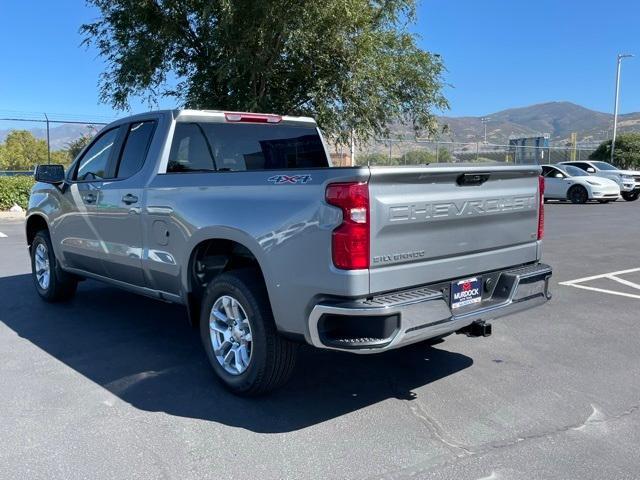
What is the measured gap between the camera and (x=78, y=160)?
6.23 m

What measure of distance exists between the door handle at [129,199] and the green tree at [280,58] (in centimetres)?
792

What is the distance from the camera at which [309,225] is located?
3562mm

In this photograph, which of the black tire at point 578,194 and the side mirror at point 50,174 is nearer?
the side mirror at point 50,174

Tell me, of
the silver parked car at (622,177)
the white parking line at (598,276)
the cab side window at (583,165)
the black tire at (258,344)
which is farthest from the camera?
the cab side window at (583,165)

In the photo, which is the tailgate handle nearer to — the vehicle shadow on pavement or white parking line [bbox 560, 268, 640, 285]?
the vehicle shadow on pavement

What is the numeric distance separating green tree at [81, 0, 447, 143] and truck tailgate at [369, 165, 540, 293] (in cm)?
922

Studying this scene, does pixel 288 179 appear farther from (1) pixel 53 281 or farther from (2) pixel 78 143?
(2) pixel 78 143

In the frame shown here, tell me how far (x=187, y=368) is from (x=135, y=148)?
2014mm

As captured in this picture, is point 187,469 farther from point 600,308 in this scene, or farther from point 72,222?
point 600,308

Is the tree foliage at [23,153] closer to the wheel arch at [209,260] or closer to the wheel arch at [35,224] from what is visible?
the wheel arch at [35,224]

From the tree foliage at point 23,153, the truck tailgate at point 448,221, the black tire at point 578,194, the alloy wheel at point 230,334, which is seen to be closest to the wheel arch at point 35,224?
the alloy wheel at point 230,334

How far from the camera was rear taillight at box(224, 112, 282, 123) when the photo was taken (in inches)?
209

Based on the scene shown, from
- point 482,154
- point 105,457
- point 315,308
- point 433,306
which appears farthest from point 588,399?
point 482,154

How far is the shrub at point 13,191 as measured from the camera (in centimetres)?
1820
